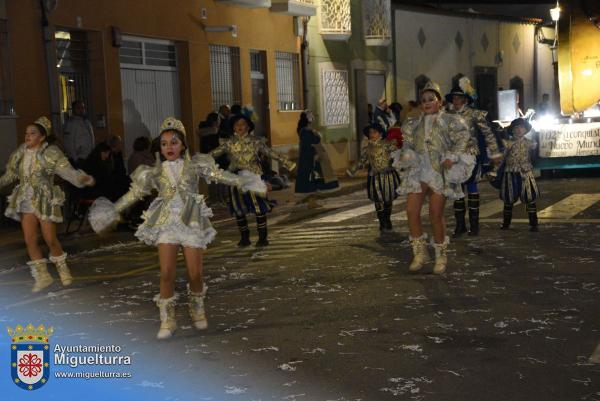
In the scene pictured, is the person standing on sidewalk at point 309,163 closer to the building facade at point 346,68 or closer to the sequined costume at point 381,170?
the sequined costume at point 381,170

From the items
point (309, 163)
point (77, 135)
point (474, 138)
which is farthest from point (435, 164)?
point (309, 163)

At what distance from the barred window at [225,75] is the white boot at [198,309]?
15.1 m

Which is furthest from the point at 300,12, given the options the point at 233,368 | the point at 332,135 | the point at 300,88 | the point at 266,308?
the point at 233,368

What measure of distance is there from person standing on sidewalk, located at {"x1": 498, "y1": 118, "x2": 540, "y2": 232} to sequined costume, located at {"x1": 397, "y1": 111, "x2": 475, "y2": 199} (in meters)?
3.27

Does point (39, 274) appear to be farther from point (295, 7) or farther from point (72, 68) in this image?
point (295, 7)

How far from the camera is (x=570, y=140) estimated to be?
21.0 meters

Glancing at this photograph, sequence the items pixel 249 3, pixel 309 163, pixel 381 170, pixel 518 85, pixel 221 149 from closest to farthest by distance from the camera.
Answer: pixel 221 149 → pixel 381 170 → pixel 309 163 → pixel 249 3 → pixel 518 85

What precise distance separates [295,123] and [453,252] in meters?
15.3

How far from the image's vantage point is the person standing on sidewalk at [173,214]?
771 cm

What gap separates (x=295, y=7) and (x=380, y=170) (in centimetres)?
1264

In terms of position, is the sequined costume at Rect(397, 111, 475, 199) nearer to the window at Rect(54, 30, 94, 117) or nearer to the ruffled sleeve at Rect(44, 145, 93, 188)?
the ruffled sleeve at Rect(44, 145, 93, 188)

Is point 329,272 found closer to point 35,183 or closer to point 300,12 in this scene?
point 35,183

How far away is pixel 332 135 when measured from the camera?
2819 cm

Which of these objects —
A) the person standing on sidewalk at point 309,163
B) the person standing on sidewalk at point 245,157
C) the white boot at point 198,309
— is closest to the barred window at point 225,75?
the person standing on sidewalk at point 309,163
